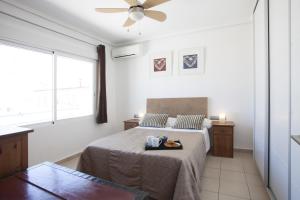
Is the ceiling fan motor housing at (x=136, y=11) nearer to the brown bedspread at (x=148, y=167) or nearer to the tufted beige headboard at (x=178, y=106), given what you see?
the brown bedspread at (x=148, y=167)

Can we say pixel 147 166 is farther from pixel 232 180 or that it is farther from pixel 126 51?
pixel 126 51

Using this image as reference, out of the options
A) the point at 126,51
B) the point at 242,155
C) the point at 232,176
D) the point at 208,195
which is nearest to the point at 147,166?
the point at 208,195

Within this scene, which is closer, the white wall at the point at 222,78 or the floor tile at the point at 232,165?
the floor tile at the point at 232,165

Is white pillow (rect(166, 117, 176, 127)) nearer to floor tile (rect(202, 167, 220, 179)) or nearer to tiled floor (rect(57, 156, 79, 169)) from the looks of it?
floor tile (rect(202, 167, 220, 179))

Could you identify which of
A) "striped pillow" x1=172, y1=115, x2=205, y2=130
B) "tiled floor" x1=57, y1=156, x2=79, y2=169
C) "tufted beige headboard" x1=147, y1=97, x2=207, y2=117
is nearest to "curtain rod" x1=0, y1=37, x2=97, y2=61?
"tiled floor" x1=57, y1=156, x2=79, y2=169

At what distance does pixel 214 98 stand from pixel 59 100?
316cm

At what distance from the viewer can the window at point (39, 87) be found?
257 cm

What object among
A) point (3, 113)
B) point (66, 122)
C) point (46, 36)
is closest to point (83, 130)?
point (66, 122)

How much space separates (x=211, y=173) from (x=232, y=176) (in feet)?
0.95

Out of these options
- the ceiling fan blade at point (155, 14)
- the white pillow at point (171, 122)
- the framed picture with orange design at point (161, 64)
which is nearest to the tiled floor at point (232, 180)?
the white pillow at point (171, 122)

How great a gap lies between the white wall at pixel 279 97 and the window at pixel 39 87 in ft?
11.1

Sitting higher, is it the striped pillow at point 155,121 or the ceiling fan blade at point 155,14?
the ceiling fan blade at point 155,14

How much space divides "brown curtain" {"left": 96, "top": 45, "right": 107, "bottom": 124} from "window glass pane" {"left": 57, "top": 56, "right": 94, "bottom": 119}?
14 cm

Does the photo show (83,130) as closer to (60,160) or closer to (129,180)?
(60,160)
